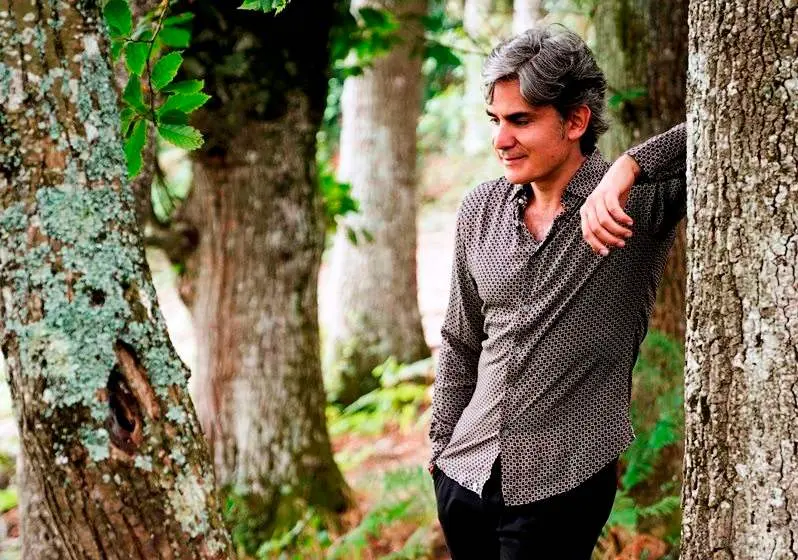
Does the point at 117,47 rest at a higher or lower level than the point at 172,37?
lower

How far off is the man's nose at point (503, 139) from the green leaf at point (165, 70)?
2.73 ft

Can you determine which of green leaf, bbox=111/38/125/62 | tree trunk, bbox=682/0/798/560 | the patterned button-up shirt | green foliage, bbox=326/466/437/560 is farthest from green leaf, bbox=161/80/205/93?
green foliage, bbox=326/466/437/560

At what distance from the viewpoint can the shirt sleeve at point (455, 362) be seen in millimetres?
2533

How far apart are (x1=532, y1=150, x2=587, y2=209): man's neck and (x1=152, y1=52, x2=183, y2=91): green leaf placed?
38.3 inches

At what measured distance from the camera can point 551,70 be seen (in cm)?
225

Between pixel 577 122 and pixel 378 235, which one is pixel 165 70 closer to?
pixel 577 122

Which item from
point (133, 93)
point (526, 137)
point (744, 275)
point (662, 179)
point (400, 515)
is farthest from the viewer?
point (400, 515)

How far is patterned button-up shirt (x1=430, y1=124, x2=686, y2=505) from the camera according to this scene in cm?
222

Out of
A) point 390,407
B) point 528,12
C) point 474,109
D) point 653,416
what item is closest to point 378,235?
point 390,407

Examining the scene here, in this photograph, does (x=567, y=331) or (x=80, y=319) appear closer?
(x=80, y=319)

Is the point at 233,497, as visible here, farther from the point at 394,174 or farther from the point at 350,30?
the point at 394,174

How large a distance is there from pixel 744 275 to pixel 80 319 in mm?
1410

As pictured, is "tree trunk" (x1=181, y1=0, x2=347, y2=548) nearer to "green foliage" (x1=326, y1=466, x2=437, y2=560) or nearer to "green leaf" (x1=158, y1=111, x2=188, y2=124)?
"green foliage" (x1=326, y1=466, x2=437, y2=560)

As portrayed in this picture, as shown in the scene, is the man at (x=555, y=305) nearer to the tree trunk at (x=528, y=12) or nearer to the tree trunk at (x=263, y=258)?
the tree trunk at (x=263, y=258)
